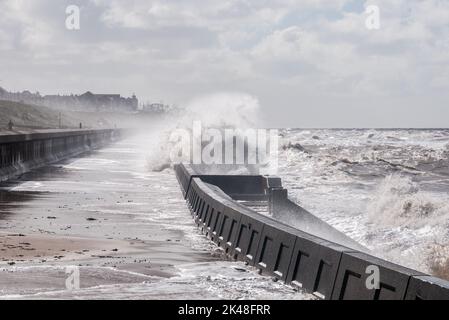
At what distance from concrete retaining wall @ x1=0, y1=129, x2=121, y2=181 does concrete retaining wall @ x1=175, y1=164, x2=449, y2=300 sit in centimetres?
1457

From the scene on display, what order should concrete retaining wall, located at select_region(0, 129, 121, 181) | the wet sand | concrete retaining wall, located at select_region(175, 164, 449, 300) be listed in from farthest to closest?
concrete retaining wall, located at select_region(0, 129, 121, 181) → the wet sand → concrete retaining wall, located at select_region(175, 164, 449, 300)

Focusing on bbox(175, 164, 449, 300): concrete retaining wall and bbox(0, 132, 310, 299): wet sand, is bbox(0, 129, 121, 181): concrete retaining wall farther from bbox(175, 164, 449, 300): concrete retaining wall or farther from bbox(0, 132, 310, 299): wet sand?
bbox(175, 164, 449, 300): concrete retaining wall

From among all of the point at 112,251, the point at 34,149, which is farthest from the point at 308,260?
the point at 34,149

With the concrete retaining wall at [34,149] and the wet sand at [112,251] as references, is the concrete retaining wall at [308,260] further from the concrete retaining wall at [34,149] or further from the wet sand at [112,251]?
the concrete retaining wall at [34,149]

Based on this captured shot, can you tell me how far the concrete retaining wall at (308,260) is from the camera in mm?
6582

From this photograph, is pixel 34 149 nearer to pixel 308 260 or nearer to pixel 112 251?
pixel 112 251

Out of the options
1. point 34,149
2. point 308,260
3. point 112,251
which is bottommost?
point 112,251

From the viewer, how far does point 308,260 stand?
343 inches

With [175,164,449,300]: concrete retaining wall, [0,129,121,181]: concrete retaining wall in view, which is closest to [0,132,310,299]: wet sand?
[175,164,449,300]: concrete retaining wall

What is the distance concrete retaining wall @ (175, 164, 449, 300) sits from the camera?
6.58m

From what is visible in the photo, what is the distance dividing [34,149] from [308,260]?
2825 cm

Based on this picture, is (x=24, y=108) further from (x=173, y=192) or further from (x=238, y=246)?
(x=238, y=246)

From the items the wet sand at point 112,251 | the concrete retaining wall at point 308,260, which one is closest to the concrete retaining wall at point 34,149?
the wet sand at point 112,251
